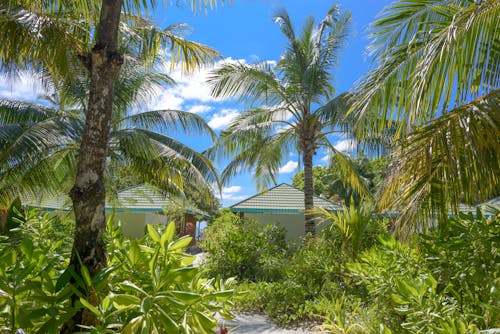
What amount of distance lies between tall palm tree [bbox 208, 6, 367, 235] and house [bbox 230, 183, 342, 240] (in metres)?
3.71

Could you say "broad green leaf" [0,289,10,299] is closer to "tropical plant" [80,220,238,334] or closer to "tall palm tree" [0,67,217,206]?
"tropical plant" [80,220,238,334]

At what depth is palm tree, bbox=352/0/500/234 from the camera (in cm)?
366

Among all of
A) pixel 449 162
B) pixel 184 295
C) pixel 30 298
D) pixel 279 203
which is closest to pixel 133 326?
pixel 184 295

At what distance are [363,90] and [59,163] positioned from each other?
9261 mm

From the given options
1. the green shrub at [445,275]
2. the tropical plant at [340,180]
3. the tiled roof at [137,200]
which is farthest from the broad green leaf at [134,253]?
the tropical plant at [340,180]

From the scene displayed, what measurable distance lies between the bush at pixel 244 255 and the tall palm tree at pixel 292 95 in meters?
1.70

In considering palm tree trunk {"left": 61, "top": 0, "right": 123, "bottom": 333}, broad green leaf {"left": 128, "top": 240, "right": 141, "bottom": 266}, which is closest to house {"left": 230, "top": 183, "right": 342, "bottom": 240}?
palm tree trunk {"left": 61, "top": 0, "right": 123, "bottom": 333}

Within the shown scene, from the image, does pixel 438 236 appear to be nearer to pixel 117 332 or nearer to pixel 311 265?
pixel 117 332

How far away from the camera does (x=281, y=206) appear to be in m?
16.5

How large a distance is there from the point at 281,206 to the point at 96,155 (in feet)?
45.9

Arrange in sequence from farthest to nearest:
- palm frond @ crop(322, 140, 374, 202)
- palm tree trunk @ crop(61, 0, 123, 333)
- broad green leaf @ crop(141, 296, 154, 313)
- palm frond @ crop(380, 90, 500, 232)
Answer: palm frond @ crop(322, 140, 374, 202) → palm frond @ crop(380, 90, 500, 232) → palm tree trunk @ crop(61, 0, 123, 333) → broad green leaf @ crop(141, 296, 154, 313)

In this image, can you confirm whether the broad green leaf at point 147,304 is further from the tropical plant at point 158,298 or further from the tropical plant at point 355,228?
the tropical plant at point 355,228

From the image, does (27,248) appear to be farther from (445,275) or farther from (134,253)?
(445,275)

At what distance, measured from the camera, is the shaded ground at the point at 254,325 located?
20.4 ft
